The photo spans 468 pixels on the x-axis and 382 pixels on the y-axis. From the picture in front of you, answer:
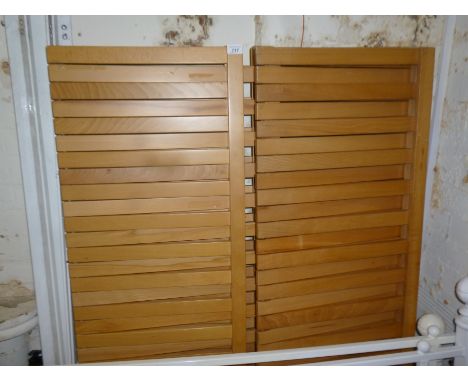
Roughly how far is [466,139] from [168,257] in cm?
152

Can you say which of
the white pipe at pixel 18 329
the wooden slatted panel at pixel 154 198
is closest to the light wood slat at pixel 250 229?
the wooden slatted panel at pixel 154 198

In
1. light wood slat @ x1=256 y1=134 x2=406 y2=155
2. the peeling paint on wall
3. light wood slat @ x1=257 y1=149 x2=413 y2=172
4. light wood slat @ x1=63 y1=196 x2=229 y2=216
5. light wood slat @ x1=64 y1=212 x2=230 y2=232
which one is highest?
the peeling paint on wall

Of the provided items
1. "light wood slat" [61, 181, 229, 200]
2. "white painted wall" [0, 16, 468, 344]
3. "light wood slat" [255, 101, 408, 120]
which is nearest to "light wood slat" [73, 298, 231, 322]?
"white painted wall" [0, 16, 468, 344]

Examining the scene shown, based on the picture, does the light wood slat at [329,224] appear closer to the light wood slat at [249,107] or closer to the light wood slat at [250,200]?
the light wood slat at [250,200]

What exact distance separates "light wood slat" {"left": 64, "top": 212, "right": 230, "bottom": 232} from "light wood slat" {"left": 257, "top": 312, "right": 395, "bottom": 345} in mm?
612

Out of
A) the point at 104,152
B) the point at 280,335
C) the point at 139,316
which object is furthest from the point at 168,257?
the point at 280,335

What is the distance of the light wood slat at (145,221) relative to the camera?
1462mm

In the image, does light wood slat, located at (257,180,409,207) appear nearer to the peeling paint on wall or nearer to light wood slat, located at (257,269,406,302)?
light wood slat, located at (257,269,406,302)

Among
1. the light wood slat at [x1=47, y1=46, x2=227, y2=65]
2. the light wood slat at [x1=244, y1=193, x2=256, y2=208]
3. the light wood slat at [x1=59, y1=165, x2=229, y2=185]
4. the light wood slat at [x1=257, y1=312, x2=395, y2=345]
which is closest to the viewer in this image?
the light wood slat at [x1=47, y1=46, x2=227, y2=65]

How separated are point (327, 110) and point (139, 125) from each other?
0.84 metres

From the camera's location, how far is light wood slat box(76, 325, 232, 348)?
5.09 feet

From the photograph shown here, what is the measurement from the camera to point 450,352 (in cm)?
126
